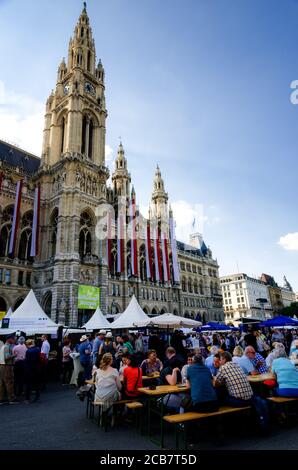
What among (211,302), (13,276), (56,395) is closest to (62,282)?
(13,276)

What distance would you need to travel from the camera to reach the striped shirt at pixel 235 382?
20.8ft

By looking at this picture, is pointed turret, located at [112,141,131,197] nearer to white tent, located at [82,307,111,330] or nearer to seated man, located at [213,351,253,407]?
white tent, located at [82,307,111,330]

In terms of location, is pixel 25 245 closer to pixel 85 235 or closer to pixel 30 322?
pixel 85 235

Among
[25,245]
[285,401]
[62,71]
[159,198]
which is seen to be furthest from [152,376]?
[159,198]

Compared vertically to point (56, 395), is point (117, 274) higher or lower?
higher

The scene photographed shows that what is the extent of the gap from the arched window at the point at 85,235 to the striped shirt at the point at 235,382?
3365cm

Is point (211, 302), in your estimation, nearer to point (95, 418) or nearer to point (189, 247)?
point (189, 247)

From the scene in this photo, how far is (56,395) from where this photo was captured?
11789mm

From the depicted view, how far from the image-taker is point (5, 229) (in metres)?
37.4

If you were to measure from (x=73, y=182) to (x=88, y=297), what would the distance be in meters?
15.2

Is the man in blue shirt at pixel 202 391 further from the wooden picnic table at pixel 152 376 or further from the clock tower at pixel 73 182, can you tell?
the clock tower at pixel 73 182

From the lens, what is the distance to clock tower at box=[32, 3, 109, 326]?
35375mm

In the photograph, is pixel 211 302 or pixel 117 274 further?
pixel 211 302
